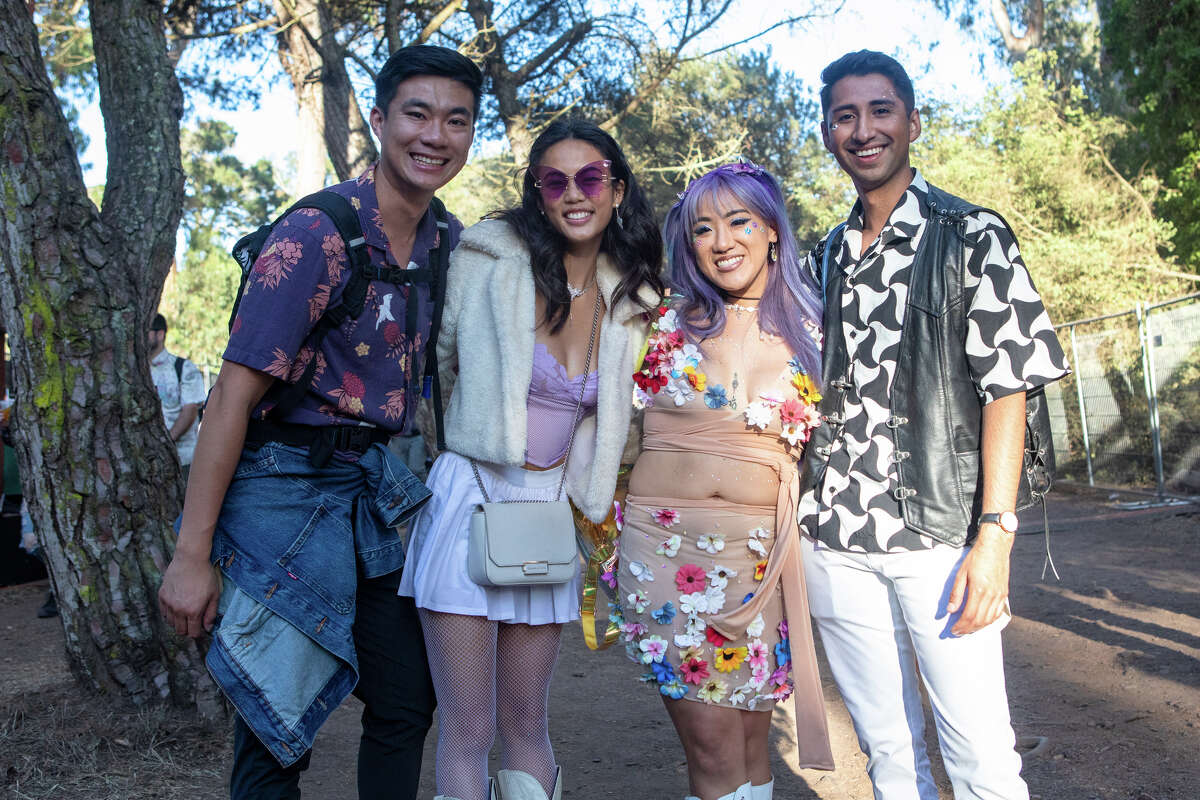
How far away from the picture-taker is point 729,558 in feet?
8.29

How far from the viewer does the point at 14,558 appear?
8.29 m

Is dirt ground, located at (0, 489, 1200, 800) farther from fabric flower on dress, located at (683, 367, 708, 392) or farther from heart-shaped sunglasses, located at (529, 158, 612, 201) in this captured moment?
heart-shaped sunglasses, located at (529, 158, 612, 201)

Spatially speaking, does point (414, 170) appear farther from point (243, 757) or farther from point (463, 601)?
point (243, 757)

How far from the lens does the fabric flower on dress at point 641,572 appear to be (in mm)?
2555

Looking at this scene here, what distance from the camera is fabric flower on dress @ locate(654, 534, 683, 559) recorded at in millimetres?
2529

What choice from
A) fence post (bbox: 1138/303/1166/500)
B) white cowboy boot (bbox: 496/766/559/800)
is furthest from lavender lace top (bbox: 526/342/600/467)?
fence post (bbox: 1138/303/1166/500)

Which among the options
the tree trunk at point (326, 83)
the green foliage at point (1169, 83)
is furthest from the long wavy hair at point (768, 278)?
the green foliage at point (1169, 83)

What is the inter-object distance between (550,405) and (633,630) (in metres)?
0.62

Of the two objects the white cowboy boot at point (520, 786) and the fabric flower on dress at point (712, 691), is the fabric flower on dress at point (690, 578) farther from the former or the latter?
the white cowboy boot at point (520, 786)

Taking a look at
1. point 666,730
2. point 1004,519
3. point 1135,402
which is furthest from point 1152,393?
point 1004,519

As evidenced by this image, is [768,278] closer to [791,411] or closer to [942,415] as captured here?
[791,411]

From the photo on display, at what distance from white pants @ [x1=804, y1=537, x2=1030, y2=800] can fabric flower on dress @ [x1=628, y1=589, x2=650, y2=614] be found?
0.42 metres

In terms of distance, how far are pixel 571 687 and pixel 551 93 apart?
26.9 feet

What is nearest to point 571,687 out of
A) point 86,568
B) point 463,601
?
point 86,568
